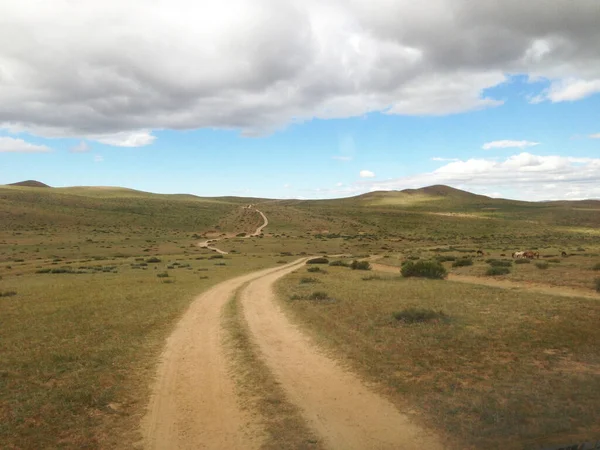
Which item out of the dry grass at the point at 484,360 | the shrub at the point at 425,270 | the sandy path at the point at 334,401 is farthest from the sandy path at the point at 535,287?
the sandy path at the point at 334,401

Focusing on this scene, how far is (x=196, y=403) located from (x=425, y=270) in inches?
939

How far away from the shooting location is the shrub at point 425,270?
97.7ft

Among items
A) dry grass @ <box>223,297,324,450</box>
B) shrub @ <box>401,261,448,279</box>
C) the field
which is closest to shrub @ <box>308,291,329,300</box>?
the field

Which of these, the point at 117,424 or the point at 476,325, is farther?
the point at 476,325

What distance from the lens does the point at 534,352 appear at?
10945 millimetres

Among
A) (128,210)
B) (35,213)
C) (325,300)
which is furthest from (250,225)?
(325,300)

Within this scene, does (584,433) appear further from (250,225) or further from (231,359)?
(250,225)

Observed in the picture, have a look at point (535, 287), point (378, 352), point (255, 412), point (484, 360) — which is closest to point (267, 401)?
point (255, 412)

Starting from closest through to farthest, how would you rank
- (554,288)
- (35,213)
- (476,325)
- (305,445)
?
1. (305,445)
2. (476,325)
3. (554,288)
4. (35,213)

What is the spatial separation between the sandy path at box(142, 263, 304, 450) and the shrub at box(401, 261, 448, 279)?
62.0 ft

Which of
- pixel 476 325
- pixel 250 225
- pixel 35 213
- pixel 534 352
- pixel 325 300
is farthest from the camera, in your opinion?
pixel 250 225

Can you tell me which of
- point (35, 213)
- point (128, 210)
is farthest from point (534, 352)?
point (128, 210)

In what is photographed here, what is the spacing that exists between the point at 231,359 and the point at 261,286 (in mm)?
16007

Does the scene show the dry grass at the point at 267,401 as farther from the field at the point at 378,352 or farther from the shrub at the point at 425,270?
the shrub at the point at 425,270
